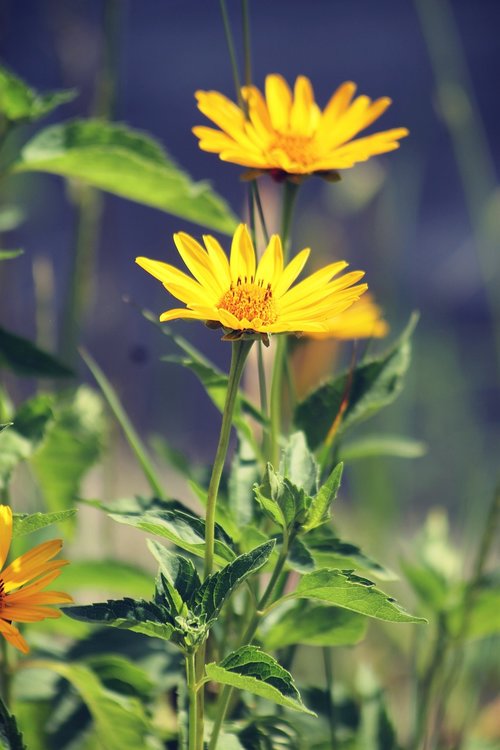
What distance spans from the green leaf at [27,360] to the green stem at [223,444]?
19 cm

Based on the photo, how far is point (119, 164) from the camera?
0.62 m

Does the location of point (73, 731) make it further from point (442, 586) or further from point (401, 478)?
point (401, 478)

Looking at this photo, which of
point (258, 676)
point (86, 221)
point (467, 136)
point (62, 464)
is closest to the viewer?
point (258, 676)

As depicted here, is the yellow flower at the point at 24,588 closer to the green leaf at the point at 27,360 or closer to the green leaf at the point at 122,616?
the green leaf at the point at 122,616

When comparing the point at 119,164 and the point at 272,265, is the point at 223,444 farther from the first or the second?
the point at 119,164

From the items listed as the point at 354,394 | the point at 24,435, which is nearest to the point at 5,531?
the point at 24,435

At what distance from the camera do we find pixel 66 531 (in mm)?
623

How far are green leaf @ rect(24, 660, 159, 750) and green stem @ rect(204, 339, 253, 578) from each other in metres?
0.13

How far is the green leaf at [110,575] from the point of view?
63 centimetres

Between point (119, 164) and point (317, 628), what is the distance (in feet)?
0.99

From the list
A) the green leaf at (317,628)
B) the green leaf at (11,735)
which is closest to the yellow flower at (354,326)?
the green leaf at (317,628)

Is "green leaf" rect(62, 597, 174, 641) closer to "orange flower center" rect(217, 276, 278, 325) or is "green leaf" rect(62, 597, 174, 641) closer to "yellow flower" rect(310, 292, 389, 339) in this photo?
"orange flower center" rect(217, 276, 278, 325)

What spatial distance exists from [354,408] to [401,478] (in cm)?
81

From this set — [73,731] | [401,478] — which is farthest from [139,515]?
[401,478]
